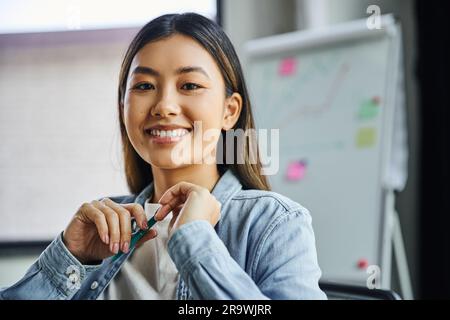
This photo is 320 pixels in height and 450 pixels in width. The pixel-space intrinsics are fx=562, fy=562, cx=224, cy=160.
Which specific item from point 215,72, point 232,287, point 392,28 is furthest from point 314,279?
point 392,28

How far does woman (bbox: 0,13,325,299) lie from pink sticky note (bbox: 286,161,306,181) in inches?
42.9

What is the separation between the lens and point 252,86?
1.87m

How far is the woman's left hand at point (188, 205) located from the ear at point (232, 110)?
0.33 ft

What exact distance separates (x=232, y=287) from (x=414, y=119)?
163 cm

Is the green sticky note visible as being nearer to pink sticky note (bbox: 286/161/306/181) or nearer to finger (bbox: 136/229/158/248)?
pink sticky note (bbox: 286/161/306/181)

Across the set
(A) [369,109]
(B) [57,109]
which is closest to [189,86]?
(B) [57,109]

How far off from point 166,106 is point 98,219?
14 cm

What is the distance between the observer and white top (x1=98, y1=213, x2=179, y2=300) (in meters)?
0.62

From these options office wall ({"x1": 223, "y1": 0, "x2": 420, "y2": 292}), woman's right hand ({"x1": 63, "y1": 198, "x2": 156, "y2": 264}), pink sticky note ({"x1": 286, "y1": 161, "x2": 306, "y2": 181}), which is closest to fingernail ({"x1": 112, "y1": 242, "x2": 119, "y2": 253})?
woman's right hand ({"x1": 63, "y1": 198, "x2": 156, "y2": 264})

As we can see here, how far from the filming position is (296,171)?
1767 millimetres

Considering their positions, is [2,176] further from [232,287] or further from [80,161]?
[232,287]

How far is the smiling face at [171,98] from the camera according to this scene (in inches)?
23.6

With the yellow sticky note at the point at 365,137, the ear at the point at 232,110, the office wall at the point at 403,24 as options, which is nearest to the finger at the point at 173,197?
the ear at the point at 232,110

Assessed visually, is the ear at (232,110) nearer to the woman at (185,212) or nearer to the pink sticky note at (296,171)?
the woman at (185,212)
